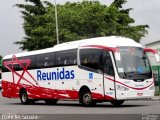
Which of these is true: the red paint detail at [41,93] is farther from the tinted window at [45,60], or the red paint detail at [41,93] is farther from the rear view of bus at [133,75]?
the tinted window at [45,60]

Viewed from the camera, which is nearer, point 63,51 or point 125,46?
point 125,46

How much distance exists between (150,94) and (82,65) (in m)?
3.56

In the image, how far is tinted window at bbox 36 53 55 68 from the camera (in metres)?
28.3

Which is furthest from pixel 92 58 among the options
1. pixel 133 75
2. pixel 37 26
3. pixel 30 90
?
pixel 37 26

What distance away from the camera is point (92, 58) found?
24.8m

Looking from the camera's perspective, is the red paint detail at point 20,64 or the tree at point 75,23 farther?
the tree at point 75,23

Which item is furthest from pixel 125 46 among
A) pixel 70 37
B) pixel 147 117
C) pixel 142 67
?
pixel 70 37

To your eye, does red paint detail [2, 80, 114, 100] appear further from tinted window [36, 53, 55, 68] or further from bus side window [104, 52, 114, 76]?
tinted window [36, 53, 55, 68]

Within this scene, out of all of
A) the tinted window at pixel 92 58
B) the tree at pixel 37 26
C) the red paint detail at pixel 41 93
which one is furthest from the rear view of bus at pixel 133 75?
the tree at pixel 37 26

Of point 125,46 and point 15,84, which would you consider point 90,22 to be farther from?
point 125,46

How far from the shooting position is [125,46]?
24.4 m

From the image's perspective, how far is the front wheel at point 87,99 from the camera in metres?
25.1

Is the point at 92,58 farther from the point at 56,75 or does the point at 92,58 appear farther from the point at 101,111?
the point at 101,111

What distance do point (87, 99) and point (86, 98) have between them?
100 millimetres
